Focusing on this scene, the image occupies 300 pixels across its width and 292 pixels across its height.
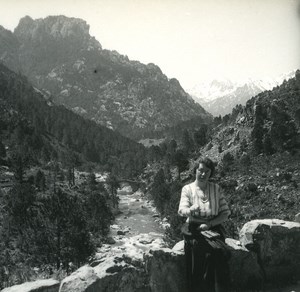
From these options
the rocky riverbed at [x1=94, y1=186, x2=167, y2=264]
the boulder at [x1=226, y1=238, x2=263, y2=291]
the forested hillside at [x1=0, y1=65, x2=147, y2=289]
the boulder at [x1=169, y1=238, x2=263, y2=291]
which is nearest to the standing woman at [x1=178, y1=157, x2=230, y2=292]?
the boulder at [x1=169, y1=238, x2=263, y2=291]

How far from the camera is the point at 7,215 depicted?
58.9 meters

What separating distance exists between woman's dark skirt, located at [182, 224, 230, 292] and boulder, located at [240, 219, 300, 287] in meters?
2.10

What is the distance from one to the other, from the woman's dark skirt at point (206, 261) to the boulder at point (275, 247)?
6.90 ft

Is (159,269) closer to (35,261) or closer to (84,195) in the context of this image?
(35,261)

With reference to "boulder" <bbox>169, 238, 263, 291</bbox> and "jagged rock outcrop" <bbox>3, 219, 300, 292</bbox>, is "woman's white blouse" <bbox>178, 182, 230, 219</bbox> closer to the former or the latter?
"jagged rock outcrop" <bbox>3, 219, 300, 292</bbox>

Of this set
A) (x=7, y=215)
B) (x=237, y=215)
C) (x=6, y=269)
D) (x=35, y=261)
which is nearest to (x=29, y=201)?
(x=7, y=215)

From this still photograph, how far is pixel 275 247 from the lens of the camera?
8758 millimetres

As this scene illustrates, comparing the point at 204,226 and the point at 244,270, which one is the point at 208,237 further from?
the point at 244,270

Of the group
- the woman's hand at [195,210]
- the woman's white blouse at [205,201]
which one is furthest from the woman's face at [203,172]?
the woman's hand at [195,210]

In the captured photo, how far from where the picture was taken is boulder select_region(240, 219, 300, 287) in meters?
8.62

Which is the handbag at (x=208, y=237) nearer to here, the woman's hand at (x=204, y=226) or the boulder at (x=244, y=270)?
the woman's hand at (x=204, y=226)

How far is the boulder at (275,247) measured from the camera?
8625mm

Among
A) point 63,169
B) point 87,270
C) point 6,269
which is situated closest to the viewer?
point 87,270

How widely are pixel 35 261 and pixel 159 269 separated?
51.2 metres
